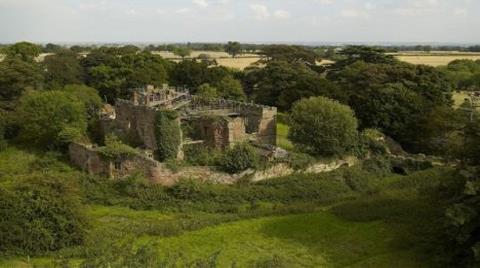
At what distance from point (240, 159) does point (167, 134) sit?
4546 millimetres

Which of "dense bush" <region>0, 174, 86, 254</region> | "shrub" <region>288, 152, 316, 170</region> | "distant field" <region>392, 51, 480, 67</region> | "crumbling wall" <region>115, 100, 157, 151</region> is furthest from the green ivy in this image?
"distant field" <region>392, 51, 480, 67</region>

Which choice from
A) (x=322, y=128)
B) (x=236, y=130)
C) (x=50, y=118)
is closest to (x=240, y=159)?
(x=236, y=130)

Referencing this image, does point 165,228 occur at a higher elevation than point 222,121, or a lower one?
lower

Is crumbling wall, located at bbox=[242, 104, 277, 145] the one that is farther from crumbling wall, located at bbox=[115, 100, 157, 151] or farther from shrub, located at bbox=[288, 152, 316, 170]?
crumbling wall, located at bbox=[115, 100, 157, 151]

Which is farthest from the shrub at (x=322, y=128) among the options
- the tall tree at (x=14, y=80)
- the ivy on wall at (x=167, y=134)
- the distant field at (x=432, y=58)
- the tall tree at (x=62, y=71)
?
the distant field at (x=432, y=58)

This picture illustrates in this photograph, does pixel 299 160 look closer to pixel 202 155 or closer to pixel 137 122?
pixel 202 155

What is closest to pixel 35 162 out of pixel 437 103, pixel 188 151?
pixel 188 151

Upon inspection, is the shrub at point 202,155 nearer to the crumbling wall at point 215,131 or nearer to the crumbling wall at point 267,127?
the crumbling wall at point 215,131

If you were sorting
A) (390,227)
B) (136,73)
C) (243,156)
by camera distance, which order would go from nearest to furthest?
(390,227) → (243,156) → (136,73)

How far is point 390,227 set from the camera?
76.4ft

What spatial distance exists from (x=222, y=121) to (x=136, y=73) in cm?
1992

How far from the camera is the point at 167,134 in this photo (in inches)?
1229

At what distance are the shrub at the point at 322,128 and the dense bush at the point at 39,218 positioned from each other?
49.7 ft

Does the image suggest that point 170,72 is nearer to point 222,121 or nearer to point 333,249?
point 222,121
